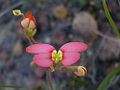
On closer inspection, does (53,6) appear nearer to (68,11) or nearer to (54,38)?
(68,11)

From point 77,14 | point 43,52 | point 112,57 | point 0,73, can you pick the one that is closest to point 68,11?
point 77,14

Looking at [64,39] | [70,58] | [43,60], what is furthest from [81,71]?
[64,39]

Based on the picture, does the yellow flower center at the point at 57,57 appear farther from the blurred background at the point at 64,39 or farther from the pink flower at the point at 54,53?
the blurred background at the point at 64,39

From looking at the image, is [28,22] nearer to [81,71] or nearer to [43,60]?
[43,60]

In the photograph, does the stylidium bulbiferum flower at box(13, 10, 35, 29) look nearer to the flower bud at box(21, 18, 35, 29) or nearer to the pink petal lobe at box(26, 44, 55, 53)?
the flower bud at box(21, 18, 35, 29)

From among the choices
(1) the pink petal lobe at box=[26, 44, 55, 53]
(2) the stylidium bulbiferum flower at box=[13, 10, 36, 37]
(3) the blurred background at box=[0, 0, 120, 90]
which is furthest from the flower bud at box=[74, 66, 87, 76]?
(3) the blurred background at box=[0, 0, 120, 90]

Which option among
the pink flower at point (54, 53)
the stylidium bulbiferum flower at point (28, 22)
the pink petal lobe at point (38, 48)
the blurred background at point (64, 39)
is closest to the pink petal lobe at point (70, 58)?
the pink flower at point (54, 53)

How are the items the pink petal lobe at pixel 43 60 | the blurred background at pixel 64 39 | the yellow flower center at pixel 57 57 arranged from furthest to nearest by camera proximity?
the blurred background at pixel 64 39
the yellow flower center at pixel 57 57
the pink petal lobe at pixel 43 60
